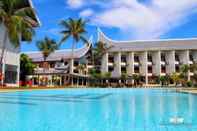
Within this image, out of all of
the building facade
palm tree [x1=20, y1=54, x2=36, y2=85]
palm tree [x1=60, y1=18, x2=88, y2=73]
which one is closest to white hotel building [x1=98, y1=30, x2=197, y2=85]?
the building facade

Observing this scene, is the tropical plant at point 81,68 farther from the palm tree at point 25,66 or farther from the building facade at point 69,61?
the palm tree at point 25,66

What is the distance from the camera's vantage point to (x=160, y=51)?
68750 millimetres

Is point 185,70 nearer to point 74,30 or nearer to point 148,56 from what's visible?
point 148,56

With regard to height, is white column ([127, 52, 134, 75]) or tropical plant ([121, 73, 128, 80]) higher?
white column ([127, 52, 134, 75])

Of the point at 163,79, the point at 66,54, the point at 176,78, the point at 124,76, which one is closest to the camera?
the point at 176,78

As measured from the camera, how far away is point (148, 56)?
7281cm

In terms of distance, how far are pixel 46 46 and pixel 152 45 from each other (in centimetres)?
2493

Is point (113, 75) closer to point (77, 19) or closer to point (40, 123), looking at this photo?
point (77, 19)

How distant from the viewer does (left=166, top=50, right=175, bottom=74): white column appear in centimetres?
6825

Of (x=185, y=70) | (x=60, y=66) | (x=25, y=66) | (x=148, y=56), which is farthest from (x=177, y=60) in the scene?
(x=25, y=66)

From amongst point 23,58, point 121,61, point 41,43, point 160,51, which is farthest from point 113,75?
point 23,58

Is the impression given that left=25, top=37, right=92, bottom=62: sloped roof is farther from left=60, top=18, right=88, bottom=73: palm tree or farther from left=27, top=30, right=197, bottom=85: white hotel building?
left=60, top=18, right=88, bottom=73: palm tree

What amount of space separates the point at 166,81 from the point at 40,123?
59.3m

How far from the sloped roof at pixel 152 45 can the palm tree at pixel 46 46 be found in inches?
733
